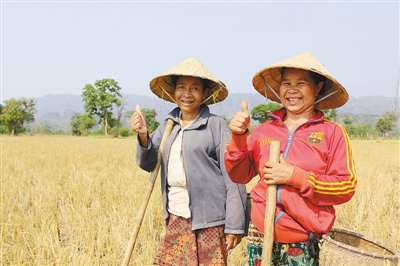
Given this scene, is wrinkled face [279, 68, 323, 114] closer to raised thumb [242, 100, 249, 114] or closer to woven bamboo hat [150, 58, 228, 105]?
raised thumb [242, 100, 249, 114]

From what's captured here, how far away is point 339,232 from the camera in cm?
197

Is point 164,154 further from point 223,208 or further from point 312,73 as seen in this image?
point 312,73

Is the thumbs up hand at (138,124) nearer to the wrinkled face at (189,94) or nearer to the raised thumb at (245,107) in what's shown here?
the wrinkled face at (189,94)

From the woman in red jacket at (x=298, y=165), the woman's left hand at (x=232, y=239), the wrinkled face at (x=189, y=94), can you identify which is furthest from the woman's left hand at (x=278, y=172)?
the wrinkled face at (x=189, y=94)

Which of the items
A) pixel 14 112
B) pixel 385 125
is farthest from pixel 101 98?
pixel 385 125

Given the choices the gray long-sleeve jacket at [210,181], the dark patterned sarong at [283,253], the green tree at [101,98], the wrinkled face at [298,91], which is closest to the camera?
the dark patterned sarong at [283,253]

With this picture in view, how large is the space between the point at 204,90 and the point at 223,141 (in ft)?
1.45

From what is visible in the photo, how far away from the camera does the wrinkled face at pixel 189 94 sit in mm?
2332

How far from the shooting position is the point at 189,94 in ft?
7.66

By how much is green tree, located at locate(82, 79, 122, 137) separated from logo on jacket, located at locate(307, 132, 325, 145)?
172 feet

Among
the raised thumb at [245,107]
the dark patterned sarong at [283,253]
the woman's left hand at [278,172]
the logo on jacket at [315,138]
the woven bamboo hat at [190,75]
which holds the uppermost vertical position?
the woven bamboo hat at [190,75]

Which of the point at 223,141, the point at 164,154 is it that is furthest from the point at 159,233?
the point at 223,141

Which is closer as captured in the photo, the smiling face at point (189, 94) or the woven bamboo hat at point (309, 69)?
the woven bamboo hat at point (309, 69)

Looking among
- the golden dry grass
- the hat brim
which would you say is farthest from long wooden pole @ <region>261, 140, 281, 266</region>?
the golden dry grass
